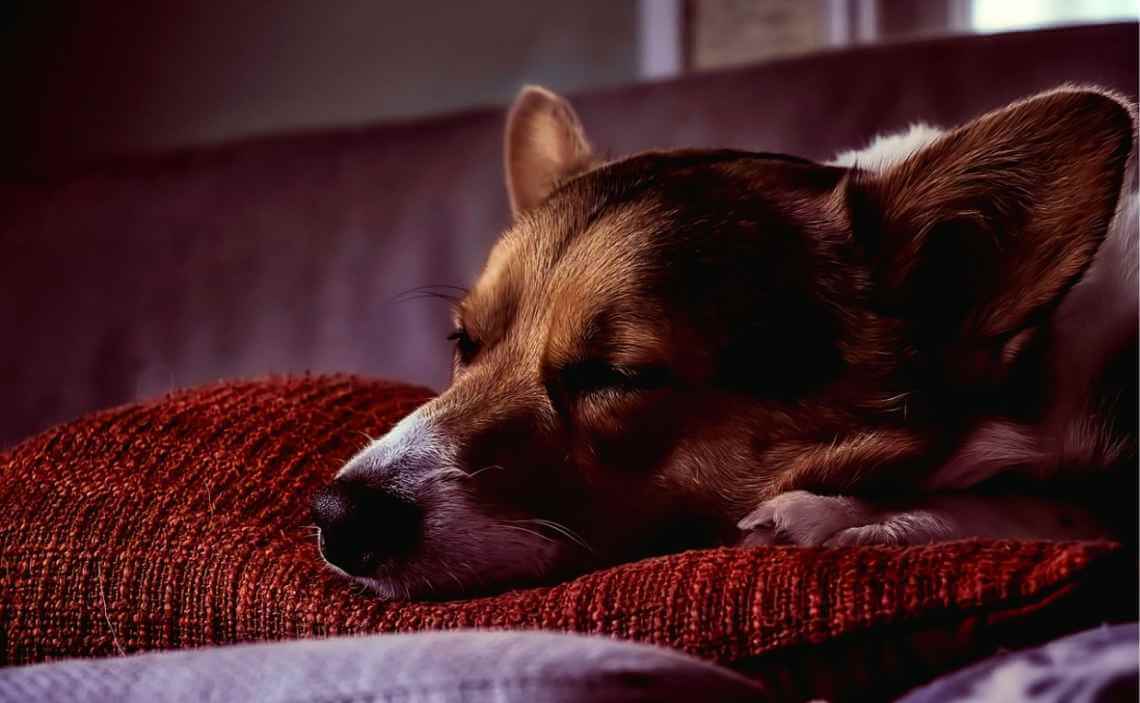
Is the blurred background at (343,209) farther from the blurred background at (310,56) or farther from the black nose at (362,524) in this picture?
the black nose at (362,524)

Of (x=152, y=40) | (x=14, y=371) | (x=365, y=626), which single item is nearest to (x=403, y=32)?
(x=152, y=40)

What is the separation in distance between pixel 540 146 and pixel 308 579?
86 cm

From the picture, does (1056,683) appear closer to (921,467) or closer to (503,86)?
(921,467)

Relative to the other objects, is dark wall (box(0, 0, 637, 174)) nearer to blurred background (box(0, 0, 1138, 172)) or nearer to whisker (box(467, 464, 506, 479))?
blurred background (box(0, 0, 1138, 172))

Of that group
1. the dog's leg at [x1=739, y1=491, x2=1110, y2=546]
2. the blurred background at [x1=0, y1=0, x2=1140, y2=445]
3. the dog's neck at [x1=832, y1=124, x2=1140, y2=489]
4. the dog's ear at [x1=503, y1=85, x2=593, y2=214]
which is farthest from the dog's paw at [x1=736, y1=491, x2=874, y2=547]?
the blurred background at [x1=0, y1=0, x2=1140, y2=445]

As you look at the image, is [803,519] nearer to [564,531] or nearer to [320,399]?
[564,531]

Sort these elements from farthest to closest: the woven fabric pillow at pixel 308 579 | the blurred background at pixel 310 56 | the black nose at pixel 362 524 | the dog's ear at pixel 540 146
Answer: the blurred background at pixel 310 56 < the dog's ear at pixel 540 146 < the black nose at pixel 362 524 < the woven fabric pillow at pixel 308 579

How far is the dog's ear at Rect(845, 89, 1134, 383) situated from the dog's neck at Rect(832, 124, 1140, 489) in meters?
0.07

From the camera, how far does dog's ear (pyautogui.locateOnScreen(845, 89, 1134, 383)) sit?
1.02 metres

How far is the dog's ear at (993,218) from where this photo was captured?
1019 mm

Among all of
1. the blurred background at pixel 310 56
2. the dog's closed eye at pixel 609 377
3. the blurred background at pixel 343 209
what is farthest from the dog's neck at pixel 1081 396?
the blurred background at pixel 310 56

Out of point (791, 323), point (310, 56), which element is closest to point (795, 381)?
point (791, 323)

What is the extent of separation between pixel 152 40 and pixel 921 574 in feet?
9.95

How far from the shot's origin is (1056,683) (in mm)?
584
